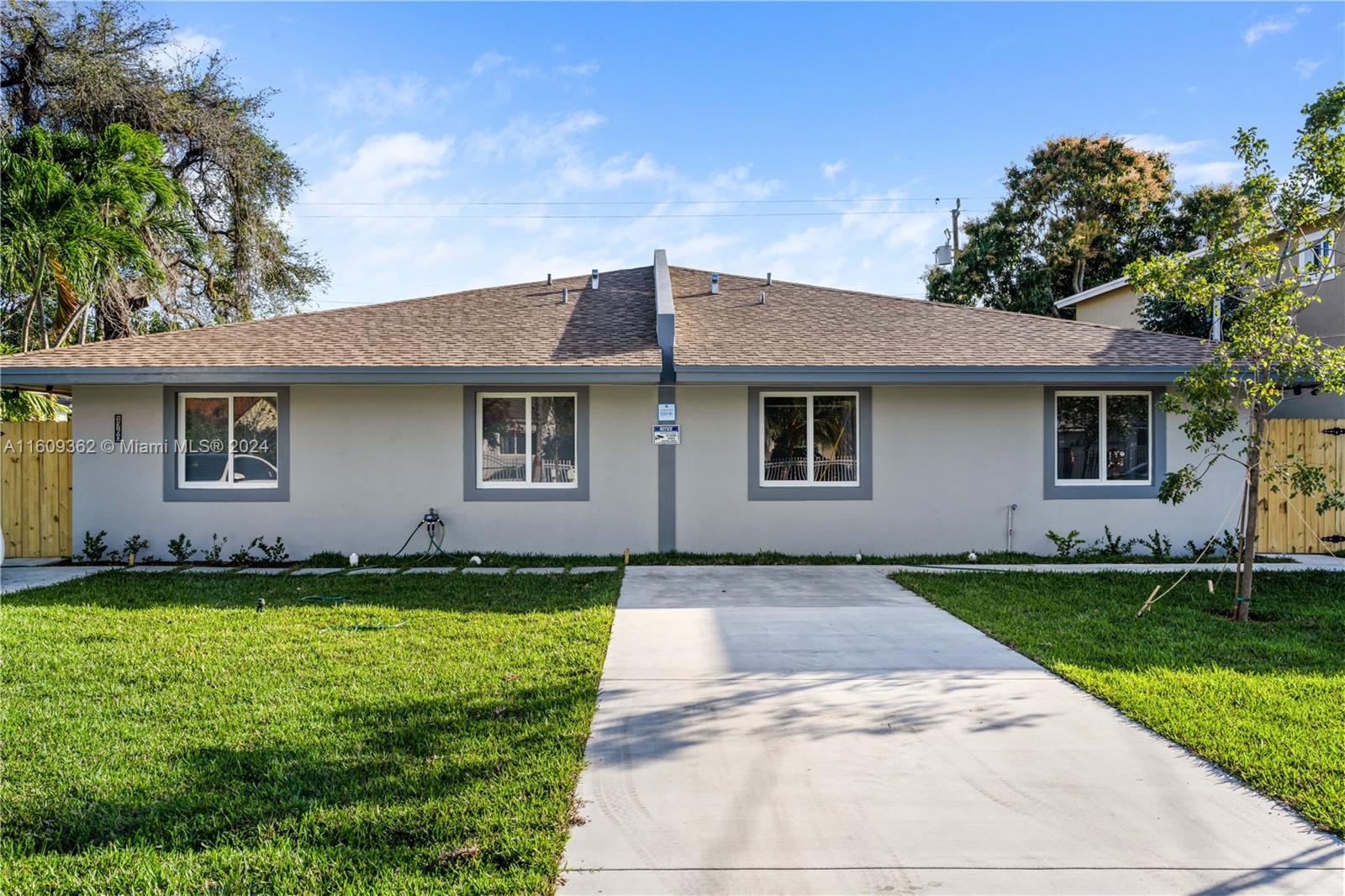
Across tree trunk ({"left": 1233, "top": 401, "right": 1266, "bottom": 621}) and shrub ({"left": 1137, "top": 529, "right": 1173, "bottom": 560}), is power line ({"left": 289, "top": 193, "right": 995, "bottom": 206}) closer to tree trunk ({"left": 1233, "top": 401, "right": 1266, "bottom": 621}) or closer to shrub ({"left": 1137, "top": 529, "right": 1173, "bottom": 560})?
shrub ({"left": 1137, "top": 529, "right": 1173, "bottom": 560})

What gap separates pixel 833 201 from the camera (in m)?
29.7

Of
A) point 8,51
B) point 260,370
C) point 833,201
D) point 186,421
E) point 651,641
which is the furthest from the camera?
point 833,201

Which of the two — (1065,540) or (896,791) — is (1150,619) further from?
(896,791)

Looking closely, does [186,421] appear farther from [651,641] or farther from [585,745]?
[585,745]

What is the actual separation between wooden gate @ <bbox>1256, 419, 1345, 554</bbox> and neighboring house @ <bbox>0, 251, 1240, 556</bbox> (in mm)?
710

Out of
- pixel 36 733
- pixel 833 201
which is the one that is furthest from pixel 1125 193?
pixel 36 733

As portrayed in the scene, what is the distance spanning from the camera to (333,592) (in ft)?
26.7

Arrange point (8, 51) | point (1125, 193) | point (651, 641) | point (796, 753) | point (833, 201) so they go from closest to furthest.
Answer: point (796, 753)
point (651, 641)
point (8, 51)
point (1125, 193)
point (833, 201)

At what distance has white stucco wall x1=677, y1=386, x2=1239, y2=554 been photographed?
34.4ft

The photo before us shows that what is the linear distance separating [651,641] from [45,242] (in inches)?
430

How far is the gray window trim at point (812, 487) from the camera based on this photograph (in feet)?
34.2

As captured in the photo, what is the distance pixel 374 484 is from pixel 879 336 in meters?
7.14

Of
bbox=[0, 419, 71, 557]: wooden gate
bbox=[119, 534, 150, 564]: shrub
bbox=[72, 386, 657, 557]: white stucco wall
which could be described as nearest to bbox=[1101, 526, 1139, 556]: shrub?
bbox=[72, 386, 657, 557]: white stucco wall

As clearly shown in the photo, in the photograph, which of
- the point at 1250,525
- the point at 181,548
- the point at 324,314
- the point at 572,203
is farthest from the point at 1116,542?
the point at 572,203
